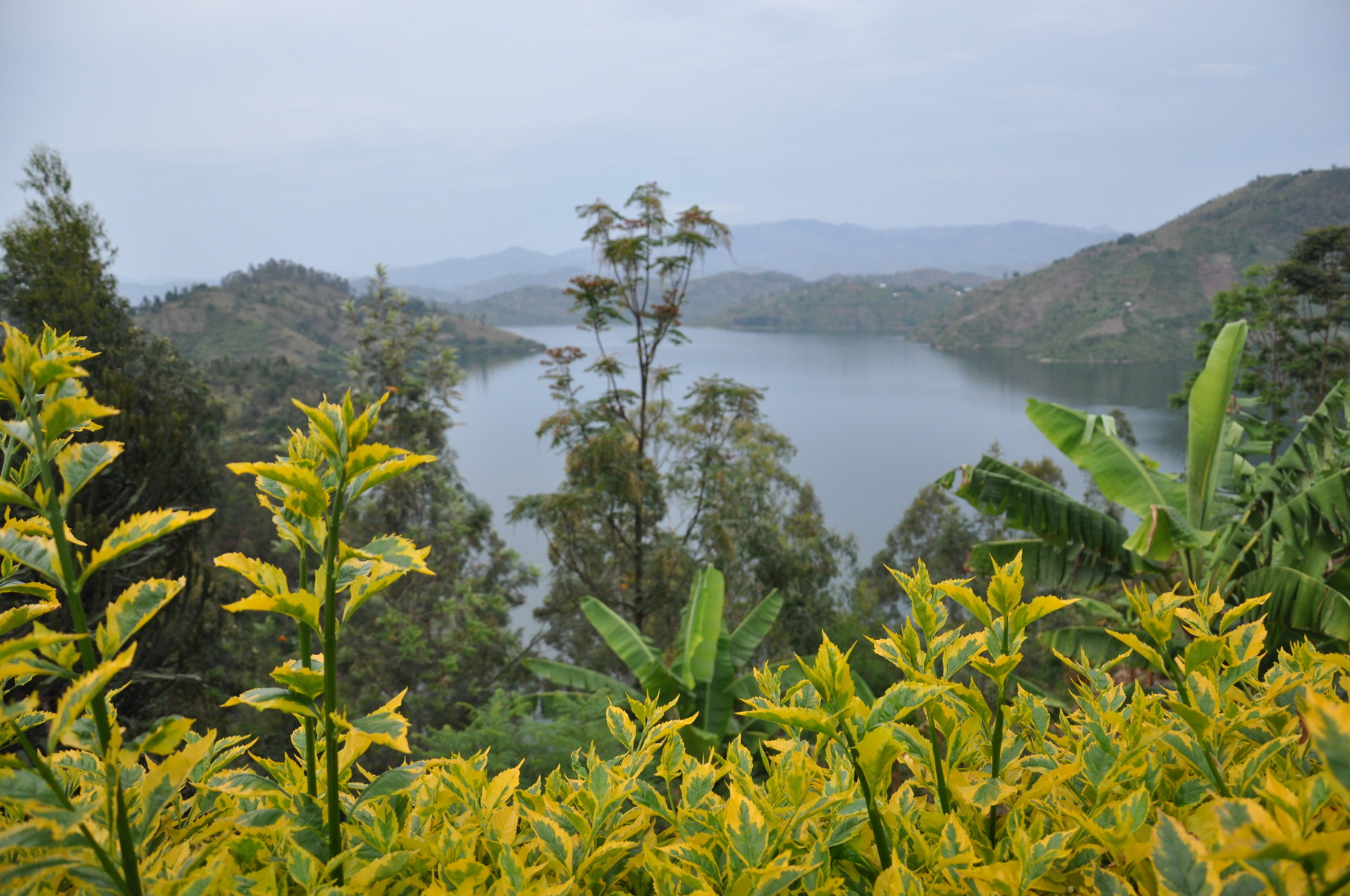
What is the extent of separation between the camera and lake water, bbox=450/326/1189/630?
2506 cm

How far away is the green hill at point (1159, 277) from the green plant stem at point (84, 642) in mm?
51189

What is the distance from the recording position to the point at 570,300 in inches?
2965

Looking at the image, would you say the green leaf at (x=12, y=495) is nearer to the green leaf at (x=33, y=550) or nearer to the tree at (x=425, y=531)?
the green leaf at (x=33, y=550)

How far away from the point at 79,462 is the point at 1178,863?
3.65ft

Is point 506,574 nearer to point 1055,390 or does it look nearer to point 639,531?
point 639,531

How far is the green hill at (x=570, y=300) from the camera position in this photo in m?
84.3

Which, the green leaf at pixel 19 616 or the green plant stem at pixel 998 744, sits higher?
the green leaf at pixel 19 616

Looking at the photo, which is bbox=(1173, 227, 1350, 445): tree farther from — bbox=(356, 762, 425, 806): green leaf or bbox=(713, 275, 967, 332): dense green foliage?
bbox=(713, 275, 967, 332): dense green foliage

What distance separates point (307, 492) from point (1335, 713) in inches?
34.7

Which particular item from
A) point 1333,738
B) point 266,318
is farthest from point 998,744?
point 266,318

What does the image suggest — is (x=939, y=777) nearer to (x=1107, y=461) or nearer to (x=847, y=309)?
(x=1107, y=461)

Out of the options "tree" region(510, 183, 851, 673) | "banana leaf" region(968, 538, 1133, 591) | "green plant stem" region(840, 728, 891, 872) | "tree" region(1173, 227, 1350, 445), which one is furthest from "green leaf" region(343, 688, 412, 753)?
"tree" region(1173, 227, 1350, 445)

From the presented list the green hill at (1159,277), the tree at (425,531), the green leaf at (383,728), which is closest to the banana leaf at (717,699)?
the tree at (425,531)

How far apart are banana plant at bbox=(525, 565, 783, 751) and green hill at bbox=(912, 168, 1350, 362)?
46701 millimetres
